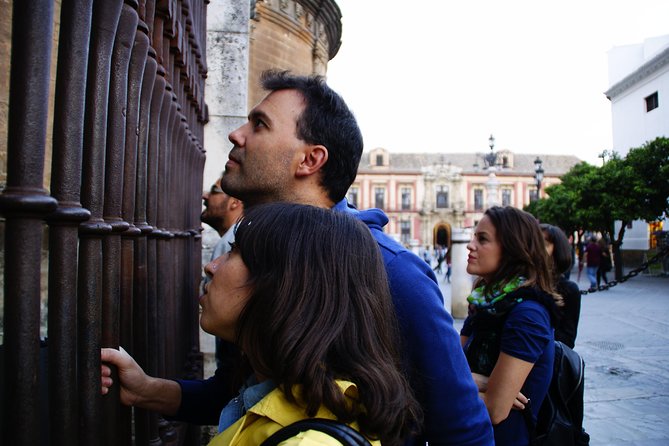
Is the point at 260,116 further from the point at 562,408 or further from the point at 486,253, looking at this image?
the point at 562,408

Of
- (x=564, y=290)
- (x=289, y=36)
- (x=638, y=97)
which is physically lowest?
(x=564, y=290)

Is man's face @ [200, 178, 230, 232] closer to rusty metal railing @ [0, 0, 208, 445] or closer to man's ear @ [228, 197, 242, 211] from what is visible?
man's ear @ [228, 197, 242, 211]

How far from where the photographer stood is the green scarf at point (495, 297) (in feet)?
7.50

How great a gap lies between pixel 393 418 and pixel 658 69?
3343 cm

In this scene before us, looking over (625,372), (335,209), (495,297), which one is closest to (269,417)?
(335,209)

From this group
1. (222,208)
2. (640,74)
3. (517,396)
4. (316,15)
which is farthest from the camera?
(640,74)

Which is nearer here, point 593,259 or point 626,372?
point 626,372

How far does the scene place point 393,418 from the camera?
1062mm

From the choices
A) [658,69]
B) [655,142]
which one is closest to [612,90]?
[658,69]

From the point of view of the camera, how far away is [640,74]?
30219 millimetres

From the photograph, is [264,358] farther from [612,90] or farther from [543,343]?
[612,90]

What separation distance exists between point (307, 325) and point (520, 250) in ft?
5.41

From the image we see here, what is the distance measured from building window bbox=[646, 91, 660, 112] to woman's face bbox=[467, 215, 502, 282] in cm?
3143

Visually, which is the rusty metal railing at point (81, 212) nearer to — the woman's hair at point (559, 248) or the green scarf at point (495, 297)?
the green scarf at point (495, 297)
